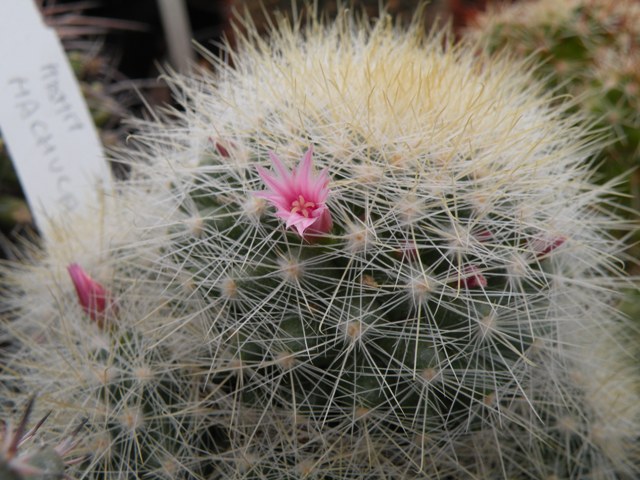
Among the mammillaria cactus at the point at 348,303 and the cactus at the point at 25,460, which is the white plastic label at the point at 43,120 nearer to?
the mammillaria cactus at the point at 348,303

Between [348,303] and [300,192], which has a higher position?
[300,192]

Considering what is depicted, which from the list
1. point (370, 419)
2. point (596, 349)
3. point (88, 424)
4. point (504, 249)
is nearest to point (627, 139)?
point (596, 349)

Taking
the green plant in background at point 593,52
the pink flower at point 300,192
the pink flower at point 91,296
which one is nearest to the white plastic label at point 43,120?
the pink flower at point 91,296

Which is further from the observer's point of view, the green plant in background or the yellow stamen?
the green plant in background

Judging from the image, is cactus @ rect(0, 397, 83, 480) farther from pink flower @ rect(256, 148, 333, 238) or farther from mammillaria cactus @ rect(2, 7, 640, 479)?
pink flower @ rect(256, 148, 333, 238)

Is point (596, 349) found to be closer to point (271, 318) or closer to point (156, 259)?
point (271, 318)

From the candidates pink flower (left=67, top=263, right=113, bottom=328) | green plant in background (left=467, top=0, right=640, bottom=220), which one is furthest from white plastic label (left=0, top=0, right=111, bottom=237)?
green plant in background (left=467, top=0, right=640, bottom=220)

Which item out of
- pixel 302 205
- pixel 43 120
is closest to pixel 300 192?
pixel 302 205

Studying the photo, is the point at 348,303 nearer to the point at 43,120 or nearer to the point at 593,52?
the point at 43,120
